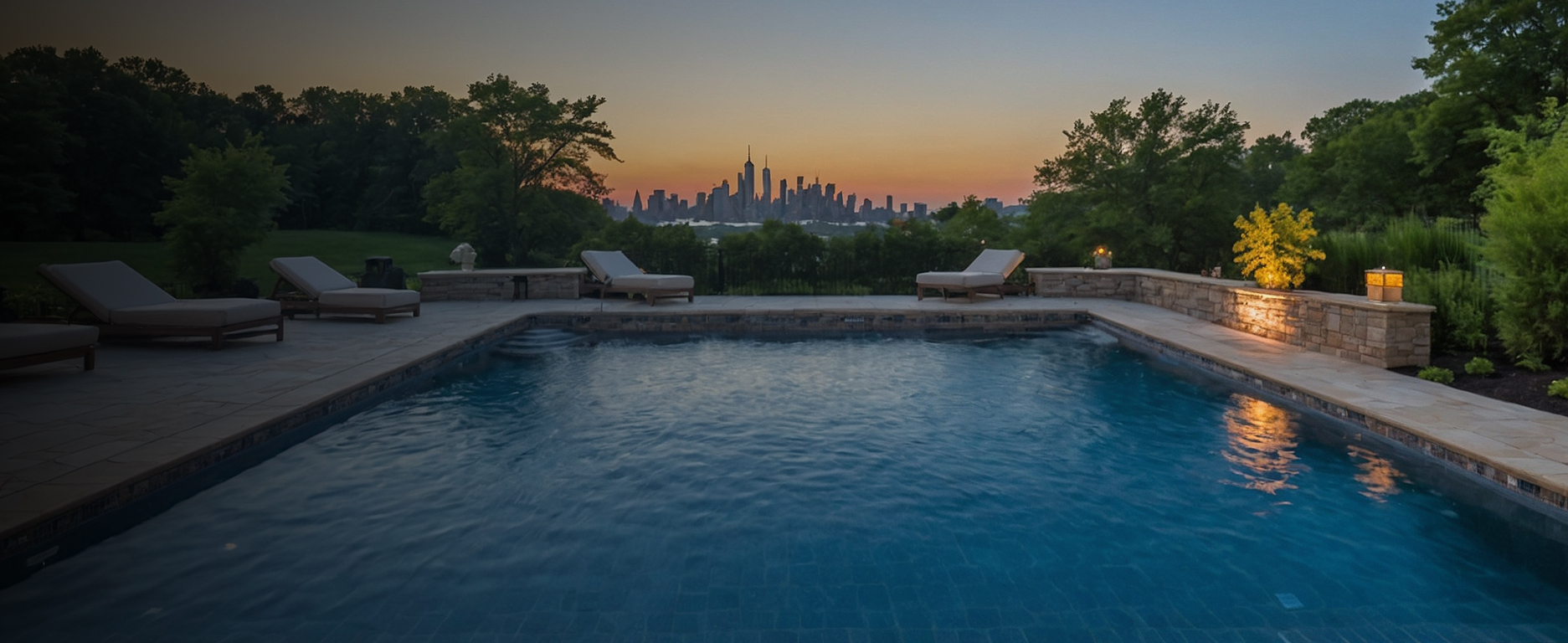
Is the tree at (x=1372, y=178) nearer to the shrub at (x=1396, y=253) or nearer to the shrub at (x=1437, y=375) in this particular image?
the shrub at (x=1396, y=253)

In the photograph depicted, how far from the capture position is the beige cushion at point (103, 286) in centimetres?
771

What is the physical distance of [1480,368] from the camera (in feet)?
20.3

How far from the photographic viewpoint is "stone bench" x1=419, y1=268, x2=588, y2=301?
1362 centimetres

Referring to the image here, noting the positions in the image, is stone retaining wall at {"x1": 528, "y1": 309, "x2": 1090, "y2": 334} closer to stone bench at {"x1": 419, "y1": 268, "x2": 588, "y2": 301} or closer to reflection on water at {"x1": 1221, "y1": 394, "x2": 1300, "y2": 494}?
stone bench at {"x1": 419, "y1": 268, "x2": 588, "y2": 301}

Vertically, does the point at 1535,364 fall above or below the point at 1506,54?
below

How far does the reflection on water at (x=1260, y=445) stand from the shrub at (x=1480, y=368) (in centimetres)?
161

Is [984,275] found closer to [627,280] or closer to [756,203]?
[627,280]

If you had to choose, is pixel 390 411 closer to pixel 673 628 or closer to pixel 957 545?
pixel 673 628

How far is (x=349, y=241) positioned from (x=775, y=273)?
2898 cm

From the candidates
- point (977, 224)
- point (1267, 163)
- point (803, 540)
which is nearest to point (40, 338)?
point (803, 540)

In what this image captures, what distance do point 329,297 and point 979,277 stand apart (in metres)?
10.3

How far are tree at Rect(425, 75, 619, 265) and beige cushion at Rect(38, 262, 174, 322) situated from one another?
17550 mm

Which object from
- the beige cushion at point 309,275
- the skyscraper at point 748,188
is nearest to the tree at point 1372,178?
the skyscraper at point 748,188

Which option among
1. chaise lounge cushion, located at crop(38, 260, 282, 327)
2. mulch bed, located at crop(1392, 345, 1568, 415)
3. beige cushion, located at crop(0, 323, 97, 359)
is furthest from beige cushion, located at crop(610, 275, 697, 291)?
mulch bed, located at crop(1392, 345, 1568, 415)
